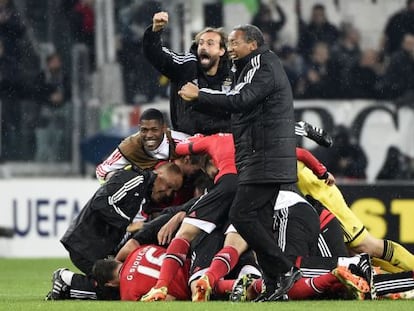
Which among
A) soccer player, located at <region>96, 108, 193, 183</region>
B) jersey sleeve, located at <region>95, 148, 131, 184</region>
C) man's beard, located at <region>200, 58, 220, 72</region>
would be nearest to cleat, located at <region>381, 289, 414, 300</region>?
soccer player, located at <region>96, 108, 193, 183</region>

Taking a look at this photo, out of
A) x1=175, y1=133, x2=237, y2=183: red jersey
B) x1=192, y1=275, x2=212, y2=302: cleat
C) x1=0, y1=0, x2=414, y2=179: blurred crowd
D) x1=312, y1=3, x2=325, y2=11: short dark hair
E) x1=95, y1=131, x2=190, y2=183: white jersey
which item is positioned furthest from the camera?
x1=312, y1=3, x2=325, y2=11: short dark hair

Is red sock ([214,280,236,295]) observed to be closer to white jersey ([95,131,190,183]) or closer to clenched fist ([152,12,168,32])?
white jersey ([95,131,190,183])

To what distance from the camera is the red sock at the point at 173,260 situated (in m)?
9.09

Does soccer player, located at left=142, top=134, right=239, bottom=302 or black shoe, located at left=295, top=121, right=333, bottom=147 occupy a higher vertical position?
black shoe, located at left=295, top=121, right=333, bottom=147

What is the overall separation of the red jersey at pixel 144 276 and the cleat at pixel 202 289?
1.35 ft

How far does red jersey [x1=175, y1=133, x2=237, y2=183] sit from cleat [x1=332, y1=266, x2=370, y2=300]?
119cm

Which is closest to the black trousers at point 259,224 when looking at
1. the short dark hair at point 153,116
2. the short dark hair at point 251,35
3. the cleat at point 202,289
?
the cleat at point 202,289

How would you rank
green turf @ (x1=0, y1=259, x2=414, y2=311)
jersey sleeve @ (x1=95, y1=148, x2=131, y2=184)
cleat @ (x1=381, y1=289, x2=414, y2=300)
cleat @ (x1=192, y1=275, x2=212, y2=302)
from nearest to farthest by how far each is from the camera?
green turf @ (x1=0, y1=259, x2=414, y2=311)
cleat @ (x1=192, y1=275, x2=212, y2=302)
cleat @ (x1=381, y1=289, x2=414, y2=300)
jersey sleeve @ (x1=95, y1=148, x2=131, y2=184)

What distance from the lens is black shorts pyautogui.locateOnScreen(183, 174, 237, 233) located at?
31.0ft

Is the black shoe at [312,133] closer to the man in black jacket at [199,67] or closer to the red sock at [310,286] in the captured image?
the man in black jacket at [199,67]

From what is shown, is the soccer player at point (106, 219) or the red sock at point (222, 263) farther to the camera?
the soccer player at point (106, 219)

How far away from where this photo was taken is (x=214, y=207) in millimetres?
9469

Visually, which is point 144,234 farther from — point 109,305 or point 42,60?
point 42,60

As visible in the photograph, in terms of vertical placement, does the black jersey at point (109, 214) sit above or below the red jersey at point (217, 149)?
below
